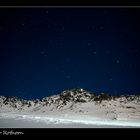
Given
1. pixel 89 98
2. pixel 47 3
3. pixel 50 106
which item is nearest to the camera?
pixel 47 3

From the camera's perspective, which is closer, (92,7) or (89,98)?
(92,7)

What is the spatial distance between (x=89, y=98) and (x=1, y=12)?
20.4 meters

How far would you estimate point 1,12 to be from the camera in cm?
438

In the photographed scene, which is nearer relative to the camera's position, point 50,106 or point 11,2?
point 11,2

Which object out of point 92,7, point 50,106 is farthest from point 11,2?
point 50,106

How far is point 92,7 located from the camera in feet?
14.1
